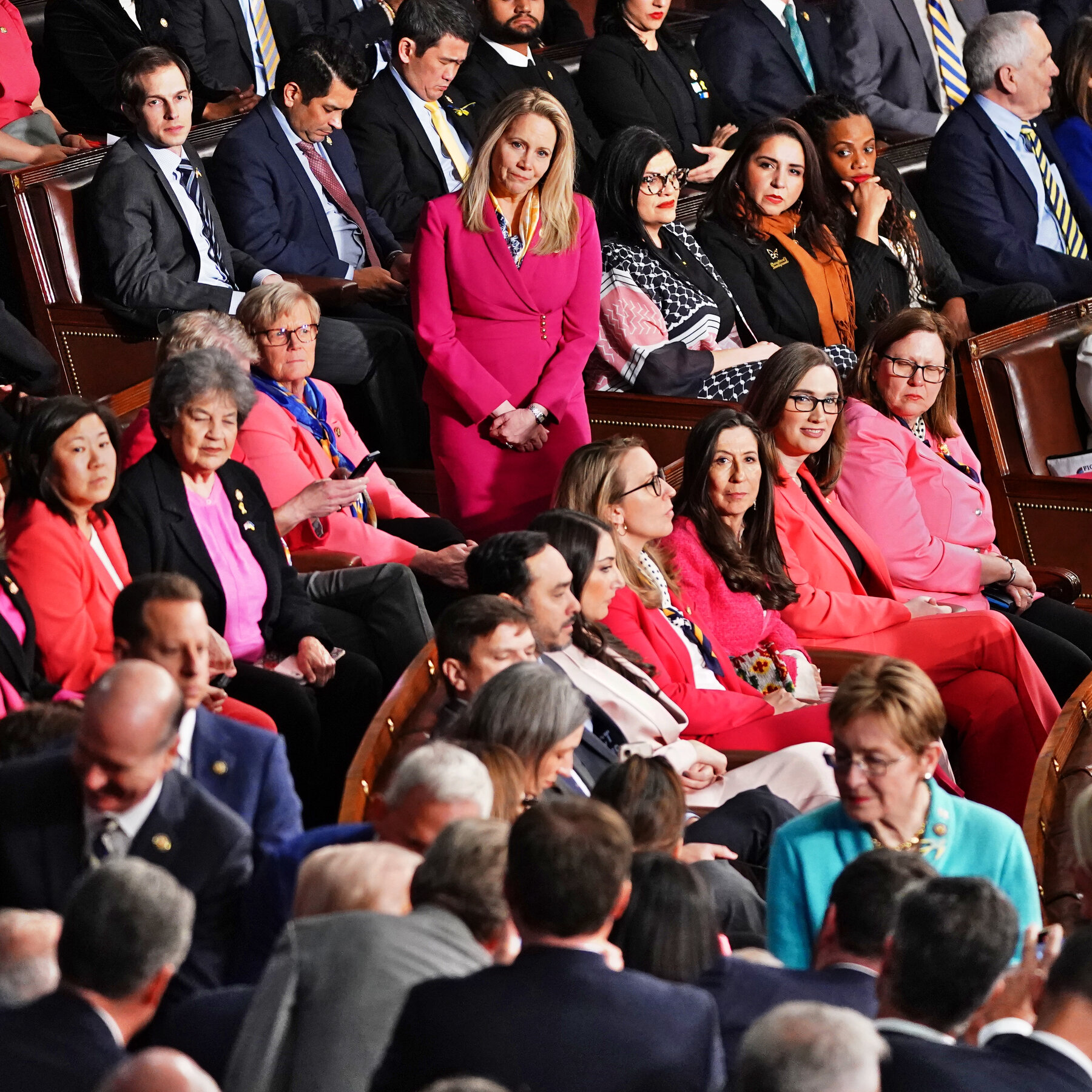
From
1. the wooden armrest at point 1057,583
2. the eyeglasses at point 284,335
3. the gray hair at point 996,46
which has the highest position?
the gray hair at point 996,46

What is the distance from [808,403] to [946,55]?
312 centimetres

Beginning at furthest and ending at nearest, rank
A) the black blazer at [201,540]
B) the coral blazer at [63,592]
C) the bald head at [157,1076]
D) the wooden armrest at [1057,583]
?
the wooden armrest at [1057,583], the black blazer at [201,540], the coral blazer at [63,592], the bald head at [157,1076]

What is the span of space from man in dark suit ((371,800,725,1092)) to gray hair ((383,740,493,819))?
0.34 metres

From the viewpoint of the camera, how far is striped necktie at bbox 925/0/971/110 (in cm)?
674

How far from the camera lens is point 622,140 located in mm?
4559

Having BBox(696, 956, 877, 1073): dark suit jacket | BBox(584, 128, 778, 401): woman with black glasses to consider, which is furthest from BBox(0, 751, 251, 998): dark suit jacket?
BBox(584, 128, 778, 401): woman with black glasses

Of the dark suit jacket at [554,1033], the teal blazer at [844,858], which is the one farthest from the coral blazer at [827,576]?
the dark suit jacket at [554,1033]

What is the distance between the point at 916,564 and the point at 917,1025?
8.70ft

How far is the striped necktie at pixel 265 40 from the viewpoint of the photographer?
5.85 metres

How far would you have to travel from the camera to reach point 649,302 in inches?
181

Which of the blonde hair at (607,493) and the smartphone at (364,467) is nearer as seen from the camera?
the blonde hair at (607,493)

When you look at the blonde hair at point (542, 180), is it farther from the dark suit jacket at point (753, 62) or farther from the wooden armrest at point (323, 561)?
the dark suit jacket at point (753, 62)

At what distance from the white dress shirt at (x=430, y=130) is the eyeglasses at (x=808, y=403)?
152 centimetres

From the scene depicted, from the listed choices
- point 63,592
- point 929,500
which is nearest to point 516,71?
point 929,500
